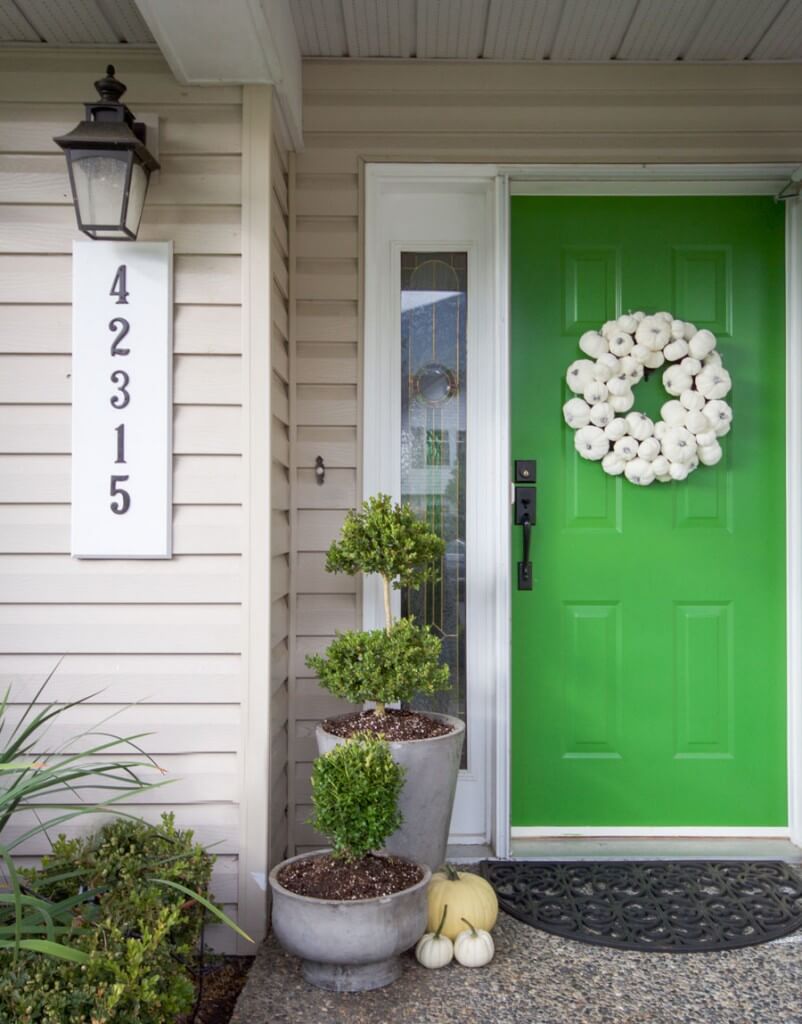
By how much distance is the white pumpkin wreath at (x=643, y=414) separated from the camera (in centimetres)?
280

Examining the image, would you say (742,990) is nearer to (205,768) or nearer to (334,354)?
(205,768)

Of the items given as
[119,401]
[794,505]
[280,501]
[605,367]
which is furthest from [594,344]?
[119,401]

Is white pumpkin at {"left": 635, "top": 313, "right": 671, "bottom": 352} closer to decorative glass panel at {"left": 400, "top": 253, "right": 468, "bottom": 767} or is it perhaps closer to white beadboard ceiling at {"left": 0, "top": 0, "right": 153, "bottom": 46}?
decorative glass panel at {"left": 400, "top": 253, "right": 468, "bottom": 767}

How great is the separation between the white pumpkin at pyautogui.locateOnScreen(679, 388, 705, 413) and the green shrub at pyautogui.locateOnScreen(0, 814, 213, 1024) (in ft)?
6.35

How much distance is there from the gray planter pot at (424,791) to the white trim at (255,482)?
194mm

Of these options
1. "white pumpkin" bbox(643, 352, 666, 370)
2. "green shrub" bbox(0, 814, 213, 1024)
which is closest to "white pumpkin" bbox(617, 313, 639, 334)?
"white pumpkin" bbox(643, 352, 666, 370)

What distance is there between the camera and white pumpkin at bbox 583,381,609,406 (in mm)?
2812

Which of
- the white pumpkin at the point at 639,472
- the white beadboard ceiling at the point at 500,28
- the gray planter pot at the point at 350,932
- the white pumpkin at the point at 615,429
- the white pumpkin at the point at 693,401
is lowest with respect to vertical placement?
the gray planter pot at the point at 350,932

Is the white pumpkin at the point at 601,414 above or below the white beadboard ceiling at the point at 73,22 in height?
below

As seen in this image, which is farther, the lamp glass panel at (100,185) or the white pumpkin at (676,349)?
the white pumpkin at (676,349)

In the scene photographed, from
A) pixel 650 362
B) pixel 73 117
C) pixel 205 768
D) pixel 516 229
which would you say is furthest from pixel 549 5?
pixel 205 768

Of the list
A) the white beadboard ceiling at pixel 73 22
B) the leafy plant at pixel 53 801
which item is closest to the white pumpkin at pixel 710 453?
the leafy plant at pixel 53 801

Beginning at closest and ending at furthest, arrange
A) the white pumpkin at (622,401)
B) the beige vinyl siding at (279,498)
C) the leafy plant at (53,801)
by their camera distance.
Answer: the leafy plant at (53,801) < the beige vinyl siding at (279,498) < the white pumpkin at (622,401)

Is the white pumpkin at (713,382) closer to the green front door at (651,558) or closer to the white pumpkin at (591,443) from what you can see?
the green front door at (651,558)
